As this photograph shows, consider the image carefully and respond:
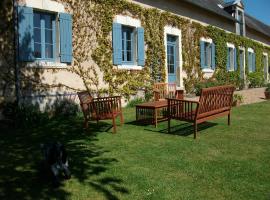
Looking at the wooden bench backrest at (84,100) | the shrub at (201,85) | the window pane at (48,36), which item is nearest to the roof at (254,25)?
the shrub at (201,85)

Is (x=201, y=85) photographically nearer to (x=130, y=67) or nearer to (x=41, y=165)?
(x=130, y=67)

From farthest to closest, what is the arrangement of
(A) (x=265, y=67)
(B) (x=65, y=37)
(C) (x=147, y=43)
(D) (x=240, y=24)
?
(A) (x=265, y=67), (D) (x=240, y=24), (C) (x=147, y=43), (B) (x=65, y=37)

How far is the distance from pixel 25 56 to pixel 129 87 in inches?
162

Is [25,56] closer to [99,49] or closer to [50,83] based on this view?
[50,83]

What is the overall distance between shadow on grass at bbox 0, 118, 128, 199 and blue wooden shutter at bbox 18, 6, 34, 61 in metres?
2.00

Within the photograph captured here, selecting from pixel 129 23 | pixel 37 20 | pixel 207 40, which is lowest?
pixel 37 20

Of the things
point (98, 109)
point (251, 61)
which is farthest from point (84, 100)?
point (251, 61)

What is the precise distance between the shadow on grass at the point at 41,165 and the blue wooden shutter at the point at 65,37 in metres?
2.55

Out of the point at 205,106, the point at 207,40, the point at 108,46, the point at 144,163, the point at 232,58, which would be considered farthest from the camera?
the point at 232,58

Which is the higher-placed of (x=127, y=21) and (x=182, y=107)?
(x=127, y=21)

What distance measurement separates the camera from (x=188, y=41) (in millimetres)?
14492

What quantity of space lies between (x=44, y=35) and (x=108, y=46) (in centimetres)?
238

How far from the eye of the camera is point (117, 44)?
Result: 34.7ft

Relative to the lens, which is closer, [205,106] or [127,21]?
[205,106]
